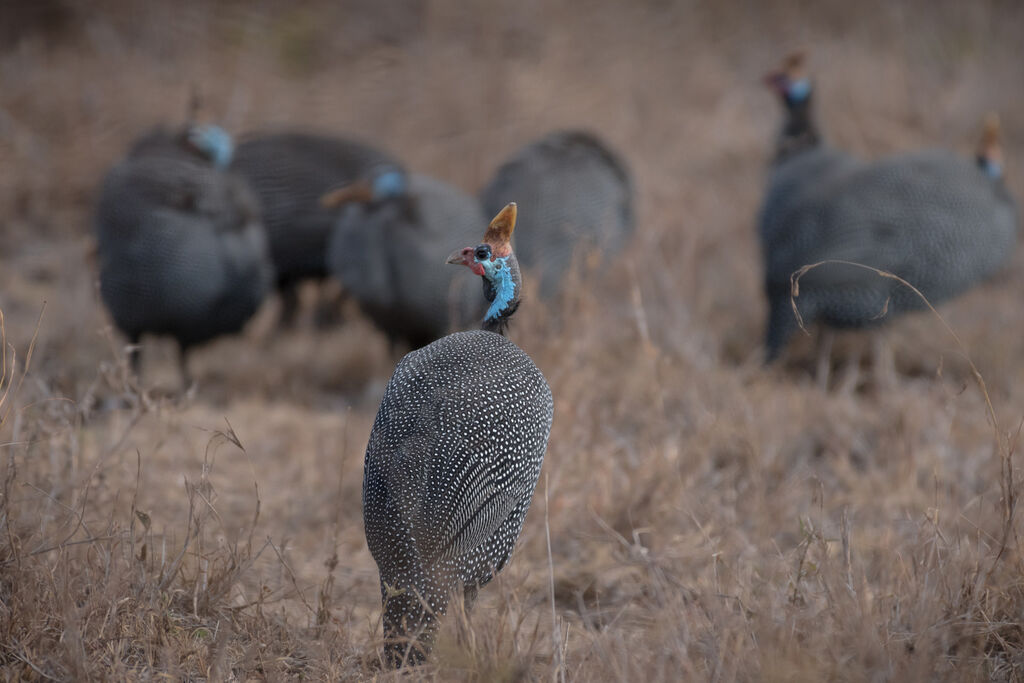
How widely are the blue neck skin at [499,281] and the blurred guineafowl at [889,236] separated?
2465 millimetres

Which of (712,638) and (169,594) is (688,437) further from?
(169,594)

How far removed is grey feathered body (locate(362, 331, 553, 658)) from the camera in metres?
2.29

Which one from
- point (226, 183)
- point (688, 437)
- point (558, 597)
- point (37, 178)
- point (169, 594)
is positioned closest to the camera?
point (169, 594)

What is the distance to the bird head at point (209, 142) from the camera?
16.1 ft

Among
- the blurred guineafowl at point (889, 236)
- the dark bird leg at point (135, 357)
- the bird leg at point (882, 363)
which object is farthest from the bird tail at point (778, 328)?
the dark bird leg at point (135, 357)

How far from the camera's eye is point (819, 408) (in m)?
4.38

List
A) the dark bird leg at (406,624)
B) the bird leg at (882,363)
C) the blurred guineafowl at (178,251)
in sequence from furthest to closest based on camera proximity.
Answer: the bird leg at (882,363) → the blurred guineafowl at (178,251) → the dark bird leg at (406,624)

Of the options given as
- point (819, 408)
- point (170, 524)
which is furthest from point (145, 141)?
point (819, 408)

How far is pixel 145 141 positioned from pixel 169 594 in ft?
11.0

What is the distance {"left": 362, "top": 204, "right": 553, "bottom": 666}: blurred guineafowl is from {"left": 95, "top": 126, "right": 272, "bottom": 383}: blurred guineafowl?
89.1 inches

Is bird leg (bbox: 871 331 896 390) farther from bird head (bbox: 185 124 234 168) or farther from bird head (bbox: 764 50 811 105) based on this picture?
bird head (bbox: 185 124 234 168)

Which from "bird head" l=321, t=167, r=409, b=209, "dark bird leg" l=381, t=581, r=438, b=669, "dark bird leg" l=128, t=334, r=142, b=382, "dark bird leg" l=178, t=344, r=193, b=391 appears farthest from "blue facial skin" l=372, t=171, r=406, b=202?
"dark bird leg" l=381, t=581, r=438, b=669

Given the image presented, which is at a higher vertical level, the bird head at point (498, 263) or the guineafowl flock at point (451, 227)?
the bird head at point (498, 263)

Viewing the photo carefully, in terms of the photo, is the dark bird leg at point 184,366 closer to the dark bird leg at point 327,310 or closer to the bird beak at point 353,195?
the bird beak at point 353,195
